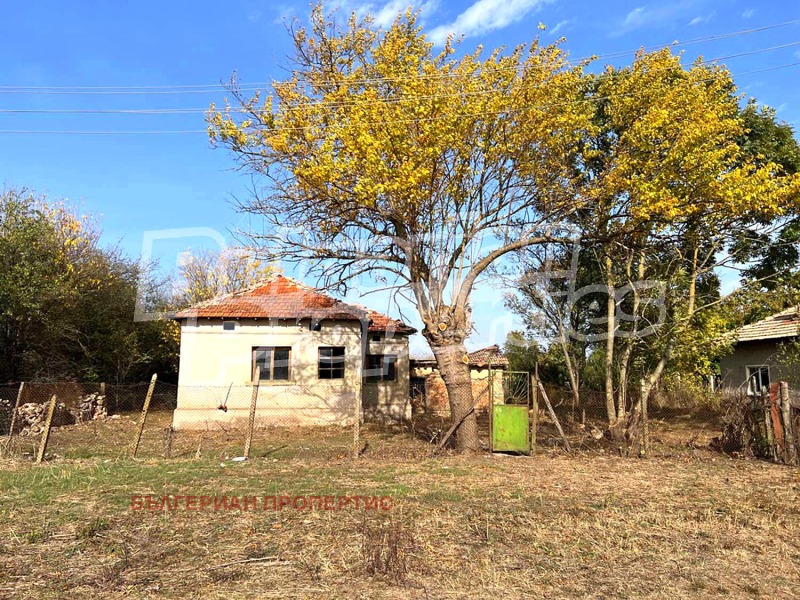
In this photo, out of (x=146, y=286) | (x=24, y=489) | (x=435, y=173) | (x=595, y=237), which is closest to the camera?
(x=24, y=489)

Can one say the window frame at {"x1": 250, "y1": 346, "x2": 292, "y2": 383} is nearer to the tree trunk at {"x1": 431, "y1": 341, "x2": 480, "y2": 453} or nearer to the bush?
the tree trunk at {"x1": 431, "y1": 341, "x2": 480, "y2": 453}

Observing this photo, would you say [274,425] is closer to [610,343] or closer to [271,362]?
[271,362]

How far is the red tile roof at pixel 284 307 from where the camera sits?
63.9ft

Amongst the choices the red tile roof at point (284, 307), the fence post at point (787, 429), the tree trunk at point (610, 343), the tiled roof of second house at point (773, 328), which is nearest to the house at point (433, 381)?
the red tile roof at point (284, 307)

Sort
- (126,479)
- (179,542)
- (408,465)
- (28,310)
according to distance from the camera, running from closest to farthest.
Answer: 1. (179,542)
2. (126,479)
3. (408,465)
4. (28,310)

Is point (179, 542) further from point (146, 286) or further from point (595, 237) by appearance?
point (146, 286)

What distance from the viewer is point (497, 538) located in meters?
6.18

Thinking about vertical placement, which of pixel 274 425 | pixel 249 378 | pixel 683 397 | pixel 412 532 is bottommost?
pixel 412 532

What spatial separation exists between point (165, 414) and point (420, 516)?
18.5m

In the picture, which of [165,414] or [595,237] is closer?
[595,237]

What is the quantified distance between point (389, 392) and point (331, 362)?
2.56 metres

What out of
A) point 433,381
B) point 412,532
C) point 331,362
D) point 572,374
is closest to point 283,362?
point 331,362

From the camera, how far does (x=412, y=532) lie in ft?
20.9

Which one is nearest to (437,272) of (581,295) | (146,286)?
(581,295)
